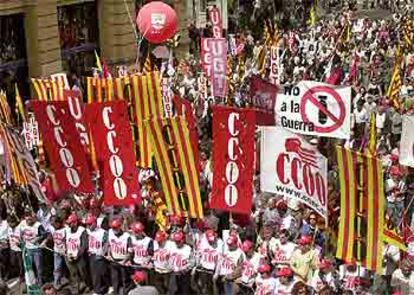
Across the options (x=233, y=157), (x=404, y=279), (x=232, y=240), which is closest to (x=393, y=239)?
(x=404, y=279)

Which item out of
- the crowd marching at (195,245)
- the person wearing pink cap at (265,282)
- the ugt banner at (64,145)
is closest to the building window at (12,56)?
the crowd marching at (195,245)

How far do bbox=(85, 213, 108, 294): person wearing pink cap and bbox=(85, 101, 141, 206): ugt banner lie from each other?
2.22 feet

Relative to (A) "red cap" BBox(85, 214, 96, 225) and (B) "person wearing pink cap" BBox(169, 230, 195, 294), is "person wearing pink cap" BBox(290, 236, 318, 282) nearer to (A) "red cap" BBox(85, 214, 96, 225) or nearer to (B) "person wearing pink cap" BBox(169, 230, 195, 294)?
(B) "person wearing pink cap" BBox(169, 230, 195, 294)

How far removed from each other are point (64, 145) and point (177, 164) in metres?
1.71

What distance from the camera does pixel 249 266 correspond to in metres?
10.7

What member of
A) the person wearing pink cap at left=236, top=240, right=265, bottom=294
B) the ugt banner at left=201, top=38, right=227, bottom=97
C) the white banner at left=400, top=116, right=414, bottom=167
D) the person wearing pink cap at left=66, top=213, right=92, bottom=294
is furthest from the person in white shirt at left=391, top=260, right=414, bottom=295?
the ugt banner at left=201, top=38, right=227, bottom=97

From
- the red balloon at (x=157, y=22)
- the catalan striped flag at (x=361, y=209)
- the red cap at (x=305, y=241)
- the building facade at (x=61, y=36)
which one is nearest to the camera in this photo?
the catalan striped flag at (x=361, y=209)

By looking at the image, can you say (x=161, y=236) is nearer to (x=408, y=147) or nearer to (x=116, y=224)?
(x=116, y=224)

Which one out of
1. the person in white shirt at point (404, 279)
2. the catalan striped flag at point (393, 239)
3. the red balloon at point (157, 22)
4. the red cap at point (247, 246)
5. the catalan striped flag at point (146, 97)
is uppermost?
the red balloon at point (157, 22)

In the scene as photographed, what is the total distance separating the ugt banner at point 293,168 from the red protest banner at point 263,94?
8.91ft

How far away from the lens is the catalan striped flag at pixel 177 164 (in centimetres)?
1063

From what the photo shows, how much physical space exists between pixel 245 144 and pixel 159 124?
113cm

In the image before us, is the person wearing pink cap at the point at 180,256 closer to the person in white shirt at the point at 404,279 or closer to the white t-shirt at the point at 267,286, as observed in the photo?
the white t-shirt at the point at 267,286

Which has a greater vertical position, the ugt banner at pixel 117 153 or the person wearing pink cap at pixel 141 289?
the ugt banner at pixel 117 153
